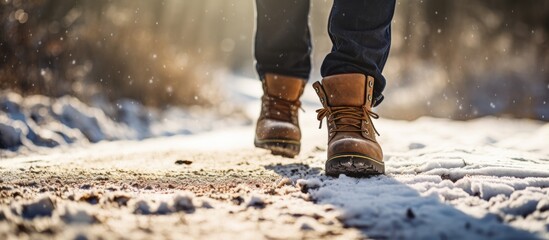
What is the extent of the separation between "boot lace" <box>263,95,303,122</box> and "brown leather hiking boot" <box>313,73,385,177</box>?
1.56 ft

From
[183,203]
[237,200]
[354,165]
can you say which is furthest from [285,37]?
[183,203]

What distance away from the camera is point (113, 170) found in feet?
6.47

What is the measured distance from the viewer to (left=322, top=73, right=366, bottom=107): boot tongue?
5.87 ft

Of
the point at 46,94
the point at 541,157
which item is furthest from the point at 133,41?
the point at 541,157

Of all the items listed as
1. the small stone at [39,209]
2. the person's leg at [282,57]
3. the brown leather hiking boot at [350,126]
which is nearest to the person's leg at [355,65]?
the brown leather hiking boot at [350,126]

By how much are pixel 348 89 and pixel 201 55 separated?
8036 mm

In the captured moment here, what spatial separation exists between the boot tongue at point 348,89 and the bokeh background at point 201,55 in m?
3.48

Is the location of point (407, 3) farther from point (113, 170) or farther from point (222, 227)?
point (222, 227)

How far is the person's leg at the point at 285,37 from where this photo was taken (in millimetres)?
2412

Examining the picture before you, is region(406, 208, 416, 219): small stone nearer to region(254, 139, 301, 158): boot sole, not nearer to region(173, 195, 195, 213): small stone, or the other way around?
region(173, 195, 195, 213): small stone

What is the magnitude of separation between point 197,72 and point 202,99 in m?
0.61

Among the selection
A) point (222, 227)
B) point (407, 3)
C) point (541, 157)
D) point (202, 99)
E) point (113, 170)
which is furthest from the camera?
point (407, 3)

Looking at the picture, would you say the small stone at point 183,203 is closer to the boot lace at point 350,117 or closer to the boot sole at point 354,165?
the boot sole at point 354,165

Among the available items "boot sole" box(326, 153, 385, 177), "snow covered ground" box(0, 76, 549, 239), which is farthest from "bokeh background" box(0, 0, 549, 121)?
"boot sole" box(326, 153, 385, 177)
